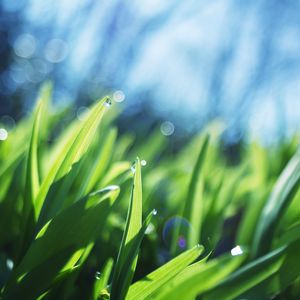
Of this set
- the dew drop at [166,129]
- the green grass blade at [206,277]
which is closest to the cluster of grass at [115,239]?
the green grass blade at [206,277]

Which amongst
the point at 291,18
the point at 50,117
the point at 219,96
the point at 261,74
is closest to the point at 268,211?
the point at 50,117

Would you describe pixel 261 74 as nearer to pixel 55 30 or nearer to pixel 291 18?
pixel 291 18

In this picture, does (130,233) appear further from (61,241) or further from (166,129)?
(166,129)

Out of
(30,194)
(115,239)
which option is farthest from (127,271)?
(115,239)

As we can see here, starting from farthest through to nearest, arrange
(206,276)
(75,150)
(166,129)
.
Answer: (166,129) → (75,150) → (206,276)

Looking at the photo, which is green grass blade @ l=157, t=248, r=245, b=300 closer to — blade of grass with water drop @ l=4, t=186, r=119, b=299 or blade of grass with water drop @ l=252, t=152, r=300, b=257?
blade of grass with water drop @ l=4, t=186, r=119, b=299

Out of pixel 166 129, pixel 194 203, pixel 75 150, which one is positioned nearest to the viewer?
pixel 75 150
